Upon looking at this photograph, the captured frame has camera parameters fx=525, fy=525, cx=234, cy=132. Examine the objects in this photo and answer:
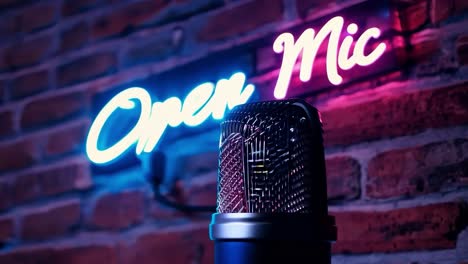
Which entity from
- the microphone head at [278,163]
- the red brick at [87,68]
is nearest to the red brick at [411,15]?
the microphone head at [278,163]

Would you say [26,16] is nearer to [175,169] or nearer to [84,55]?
[84,55]

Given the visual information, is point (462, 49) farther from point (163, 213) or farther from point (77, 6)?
point (77, 6)

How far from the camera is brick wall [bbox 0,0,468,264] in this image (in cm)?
93

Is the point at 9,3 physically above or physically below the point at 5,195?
above

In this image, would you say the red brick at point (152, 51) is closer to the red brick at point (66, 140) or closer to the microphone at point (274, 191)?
the red brick at point (66, 140)

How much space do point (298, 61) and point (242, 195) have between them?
52cm

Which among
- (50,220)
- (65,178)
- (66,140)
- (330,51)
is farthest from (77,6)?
(330,51)

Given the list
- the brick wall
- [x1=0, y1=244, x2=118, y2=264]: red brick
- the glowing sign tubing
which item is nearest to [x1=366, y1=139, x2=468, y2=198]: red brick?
the brick wall

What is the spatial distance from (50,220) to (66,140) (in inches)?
9.1

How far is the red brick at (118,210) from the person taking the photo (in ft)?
4.39

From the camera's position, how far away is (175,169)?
1.30 m

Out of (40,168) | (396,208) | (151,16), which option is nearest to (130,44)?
(151,16)

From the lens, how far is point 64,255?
1.43 m

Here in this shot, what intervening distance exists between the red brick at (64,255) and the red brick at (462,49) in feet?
3.04
